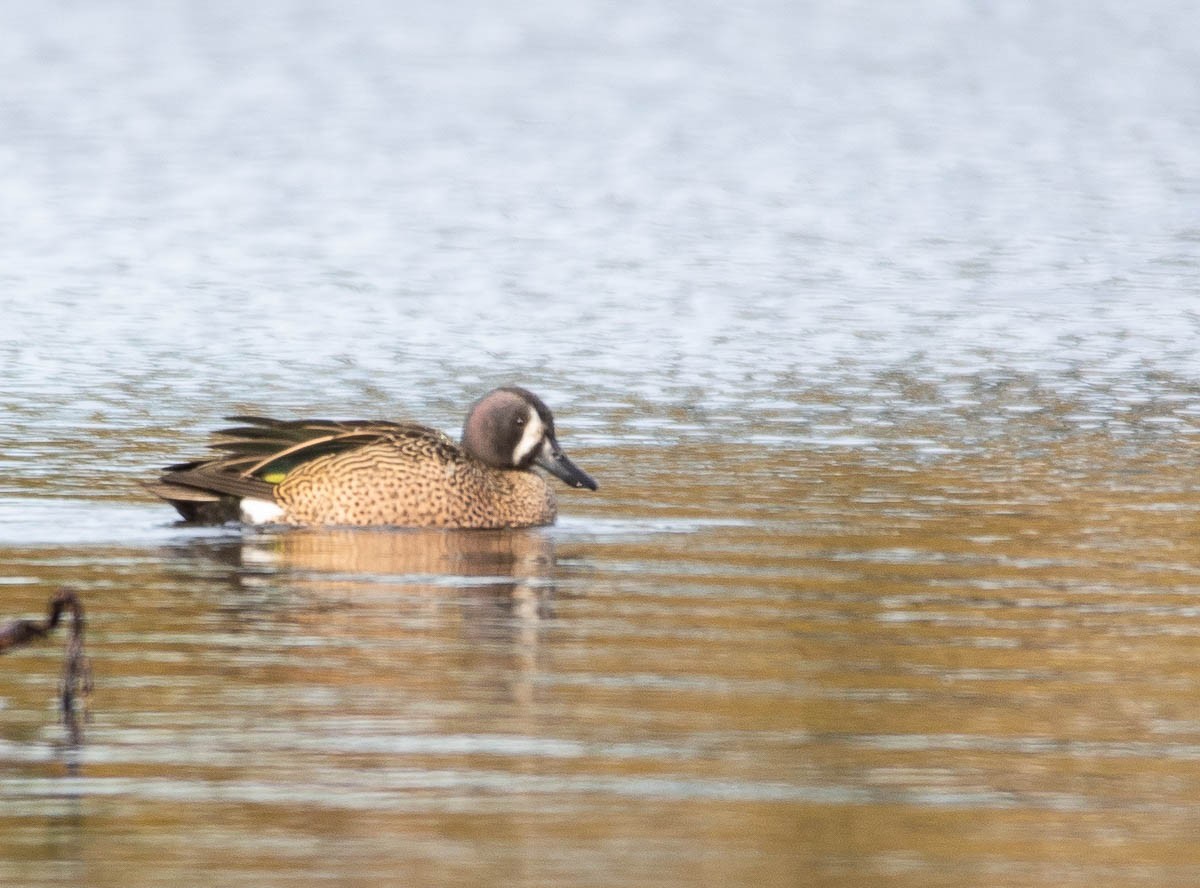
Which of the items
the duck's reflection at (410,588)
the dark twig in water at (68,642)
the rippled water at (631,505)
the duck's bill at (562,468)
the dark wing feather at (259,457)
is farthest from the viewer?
the duck's bill at (562,468)

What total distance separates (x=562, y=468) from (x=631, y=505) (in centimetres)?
36

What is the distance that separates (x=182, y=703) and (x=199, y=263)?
14.4 meters

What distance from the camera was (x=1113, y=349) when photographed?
18.2 m

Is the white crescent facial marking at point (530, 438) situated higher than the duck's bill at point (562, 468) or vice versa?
the white crescent facial marking at point (530, 438)

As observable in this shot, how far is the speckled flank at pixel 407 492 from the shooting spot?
40.8 feet

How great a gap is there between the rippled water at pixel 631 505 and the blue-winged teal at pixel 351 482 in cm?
23

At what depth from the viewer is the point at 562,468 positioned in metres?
12.8

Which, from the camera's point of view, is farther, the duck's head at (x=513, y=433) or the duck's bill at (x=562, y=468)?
the duck's head at (x=513, y=433)

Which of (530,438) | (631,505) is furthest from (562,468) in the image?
(631,505)

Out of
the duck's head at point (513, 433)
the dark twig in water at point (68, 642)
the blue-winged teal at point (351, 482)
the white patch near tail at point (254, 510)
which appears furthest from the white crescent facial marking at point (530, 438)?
the dark twig in water at point (68, 642)

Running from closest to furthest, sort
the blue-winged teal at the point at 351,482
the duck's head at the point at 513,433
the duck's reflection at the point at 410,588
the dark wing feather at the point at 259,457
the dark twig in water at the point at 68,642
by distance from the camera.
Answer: the dark twig in water at the point at 68,642
the duck's reflection at the point at 410,588
the dark wing feather at the point at 259,457
the blue-winged teal at the point at 351,482
the duck's head at the point at 513,433

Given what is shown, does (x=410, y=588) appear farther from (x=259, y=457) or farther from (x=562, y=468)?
(x=562, y=468)

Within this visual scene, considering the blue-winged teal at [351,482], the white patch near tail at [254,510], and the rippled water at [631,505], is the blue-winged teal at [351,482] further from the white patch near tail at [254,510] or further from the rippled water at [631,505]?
the rippled water at [631,505]

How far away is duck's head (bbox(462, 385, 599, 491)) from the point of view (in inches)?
508
